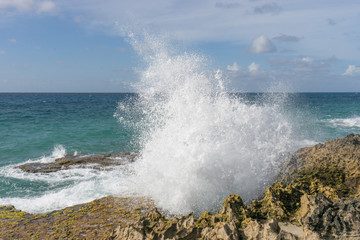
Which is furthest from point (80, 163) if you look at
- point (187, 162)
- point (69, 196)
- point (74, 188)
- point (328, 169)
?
point (328, 169)

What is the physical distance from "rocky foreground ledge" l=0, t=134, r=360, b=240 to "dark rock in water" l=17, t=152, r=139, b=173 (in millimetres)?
5039

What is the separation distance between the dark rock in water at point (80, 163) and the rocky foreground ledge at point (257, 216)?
504 centimetres

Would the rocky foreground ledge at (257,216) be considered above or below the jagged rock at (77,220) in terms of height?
above

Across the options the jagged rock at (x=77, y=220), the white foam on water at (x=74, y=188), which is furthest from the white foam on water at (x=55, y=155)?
the jagged rock at (x=77, y=220)

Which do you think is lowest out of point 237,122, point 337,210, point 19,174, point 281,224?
point 19,174

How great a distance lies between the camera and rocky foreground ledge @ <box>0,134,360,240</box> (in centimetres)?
480

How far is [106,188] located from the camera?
398 inches

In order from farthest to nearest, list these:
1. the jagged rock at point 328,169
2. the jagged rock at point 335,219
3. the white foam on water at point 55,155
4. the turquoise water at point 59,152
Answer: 1. the white foam on water at point 55,155
2. the turquoise water at point 59,152
3. the jagged rock at point 328,169
4. the jagged rock at point 335,219

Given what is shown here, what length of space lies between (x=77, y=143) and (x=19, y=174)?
270 inches

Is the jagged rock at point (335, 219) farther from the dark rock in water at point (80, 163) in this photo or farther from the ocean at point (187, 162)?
the dark rock in water at point (80, 163)

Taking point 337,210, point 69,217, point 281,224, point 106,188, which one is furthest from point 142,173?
point 337,210

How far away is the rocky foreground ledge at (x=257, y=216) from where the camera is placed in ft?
15.7

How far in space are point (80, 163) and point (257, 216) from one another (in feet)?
33.4

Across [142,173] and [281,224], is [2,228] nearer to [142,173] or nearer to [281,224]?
[142,173]
